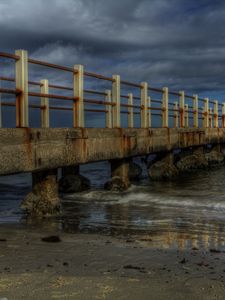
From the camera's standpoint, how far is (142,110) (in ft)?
47.5

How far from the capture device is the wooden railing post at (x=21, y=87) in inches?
315

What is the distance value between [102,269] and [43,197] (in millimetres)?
Answer: 4199

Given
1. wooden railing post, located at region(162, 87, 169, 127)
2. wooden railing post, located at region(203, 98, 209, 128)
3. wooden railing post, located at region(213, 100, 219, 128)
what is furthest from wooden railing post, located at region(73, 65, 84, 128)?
wooden railing post, located at region(213, 100, 219, 128)

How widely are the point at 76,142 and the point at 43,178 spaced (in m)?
1.11

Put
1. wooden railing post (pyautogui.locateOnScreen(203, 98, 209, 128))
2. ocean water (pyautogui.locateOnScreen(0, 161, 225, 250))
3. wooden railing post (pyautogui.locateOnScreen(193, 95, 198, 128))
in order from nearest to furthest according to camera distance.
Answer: ocean water (pyautogui.locateOnScreen(0, 161, 225, 250)), wooden railing post (pyautogui.locateOnScreen(193, 95, 198, 128)), wooden railing post (pyautogui.locateOnScreen(203, 98, 209, 128))

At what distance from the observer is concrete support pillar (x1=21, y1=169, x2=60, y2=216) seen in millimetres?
9023

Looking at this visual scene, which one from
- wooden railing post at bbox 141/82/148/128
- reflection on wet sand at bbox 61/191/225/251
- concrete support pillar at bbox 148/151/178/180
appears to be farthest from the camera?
concrete support pillar at bbox 148/151/178/180

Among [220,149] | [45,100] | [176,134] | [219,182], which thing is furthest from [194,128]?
[45,100]

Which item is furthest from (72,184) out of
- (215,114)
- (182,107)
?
(215,114)

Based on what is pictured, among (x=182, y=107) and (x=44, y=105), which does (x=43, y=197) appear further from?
(x=182, y=107)

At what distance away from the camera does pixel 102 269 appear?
5.15 metres

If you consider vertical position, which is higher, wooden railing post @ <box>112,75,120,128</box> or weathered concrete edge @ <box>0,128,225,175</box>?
wooden railing post @ <box>112,75,120,128</box>

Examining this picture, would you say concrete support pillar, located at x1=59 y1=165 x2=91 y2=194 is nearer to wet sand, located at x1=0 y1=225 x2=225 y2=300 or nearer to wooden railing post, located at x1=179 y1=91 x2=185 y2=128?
wet sand, located at x1=0 y1=225 x2=225 y2=300

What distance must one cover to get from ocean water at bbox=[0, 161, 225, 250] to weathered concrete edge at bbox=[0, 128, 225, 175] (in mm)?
1010
